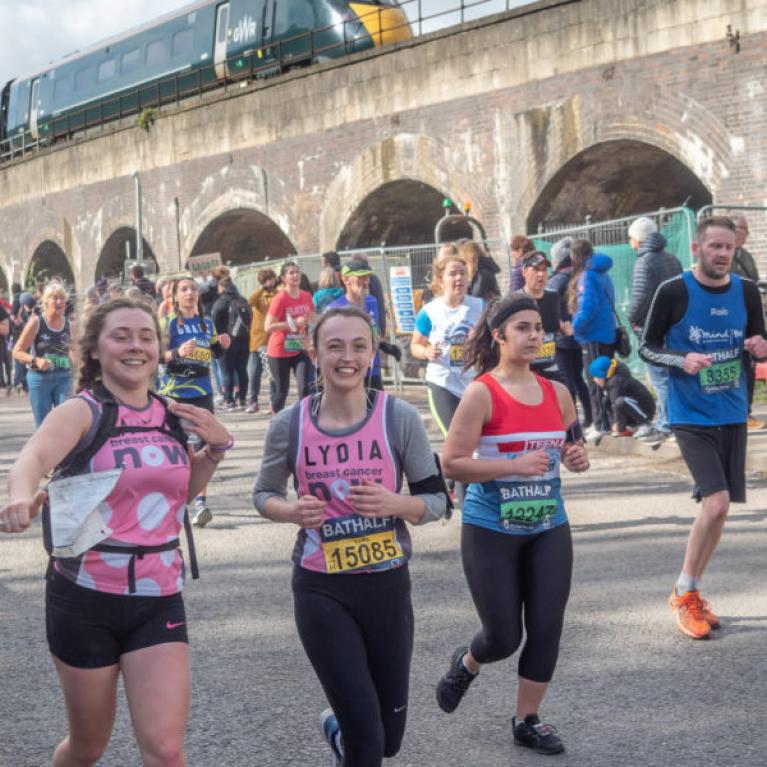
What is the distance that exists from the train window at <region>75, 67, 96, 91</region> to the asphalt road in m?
29.5

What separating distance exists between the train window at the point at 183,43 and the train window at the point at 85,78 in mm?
5002

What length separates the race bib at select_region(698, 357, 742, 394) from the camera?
600 cm

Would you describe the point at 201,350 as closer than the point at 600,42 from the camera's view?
Yes

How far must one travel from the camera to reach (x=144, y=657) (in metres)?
3.47

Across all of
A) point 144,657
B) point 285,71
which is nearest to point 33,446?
point 144,657

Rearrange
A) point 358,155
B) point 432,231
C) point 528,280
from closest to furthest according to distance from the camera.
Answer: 1. point 528,280
2. point 358,155
3. point 432,231

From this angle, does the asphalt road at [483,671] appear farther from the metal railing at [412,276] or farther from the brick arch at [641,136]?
the brick arch at [641,136]

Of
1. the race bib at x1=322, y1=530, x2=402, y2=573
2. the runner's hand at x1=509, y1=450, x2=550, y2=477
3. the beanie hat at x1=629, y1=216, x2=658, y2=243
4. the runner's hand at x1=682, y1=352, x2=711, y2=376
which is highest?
the beanie hat at x1=629, y1=216, x2=658, y2=243

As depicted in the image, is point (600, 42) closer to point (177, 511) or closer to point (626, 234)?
point (626, 234)

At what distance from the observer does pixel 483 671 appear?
18.0 feet

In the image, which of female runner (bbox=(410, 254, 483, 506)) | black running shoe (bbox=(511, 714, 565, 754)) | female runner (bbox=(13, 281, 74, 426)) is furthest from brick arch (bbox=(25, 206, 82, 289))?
black running shoe (bbox=(511, 714, 565, 754))

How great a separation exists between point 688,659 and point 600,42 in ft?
50.3

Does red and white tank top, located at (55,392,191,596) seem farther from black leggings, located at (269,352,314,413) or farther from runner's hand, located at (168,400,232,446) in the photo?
black leggings, located at (269,352,314,413)

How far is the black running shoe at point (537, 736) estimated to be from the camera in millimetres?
4375
